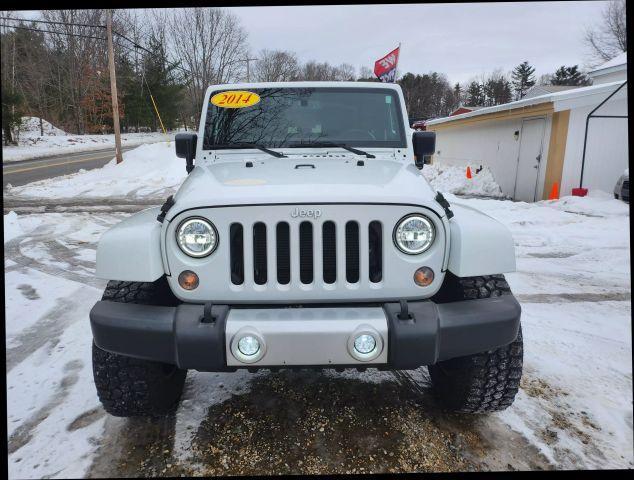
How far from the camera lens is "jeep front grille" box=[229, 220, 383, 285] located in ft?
6.75

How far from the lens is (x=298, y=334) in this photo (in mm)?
1922

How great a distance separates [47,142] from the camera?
2788 cm

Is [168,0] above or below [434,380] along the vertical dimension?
above

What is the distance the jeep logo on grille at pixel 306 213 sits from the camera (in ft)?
6.75

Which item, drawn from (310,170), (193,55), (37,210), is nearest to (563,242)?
(310,170)

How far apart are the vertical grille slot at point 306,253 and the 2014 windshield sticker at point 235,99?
5.60 feet

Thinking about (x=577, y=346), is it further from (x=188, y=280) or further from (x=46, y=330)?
(x=46, y=330)

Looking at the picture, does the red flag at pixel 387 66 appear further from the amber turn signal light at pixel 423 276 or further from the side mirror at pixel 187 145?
the amber turn signal light at pixel 423 276

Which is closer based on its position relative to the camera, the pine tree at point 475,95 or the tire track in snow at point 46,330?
the tire track in snow at point 46,330

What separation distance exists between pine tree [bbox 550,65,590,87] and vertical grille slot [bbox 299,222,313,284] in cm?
5160

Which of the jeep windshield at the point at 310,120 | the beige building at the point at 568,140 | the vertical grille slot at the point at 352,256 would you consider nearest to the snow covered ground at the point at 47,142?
the beige building at the point at 568,140

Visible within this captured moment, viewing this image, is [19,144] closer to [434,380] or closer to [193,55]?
[193,55]

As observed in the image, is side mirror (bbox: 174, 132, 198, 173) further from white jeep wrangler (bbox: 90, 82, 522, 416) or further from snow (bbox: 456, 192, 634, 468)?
snow (bbox: 456, 192, 634, 468)

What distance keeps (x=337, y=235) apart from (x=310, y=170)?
707 millimetres
